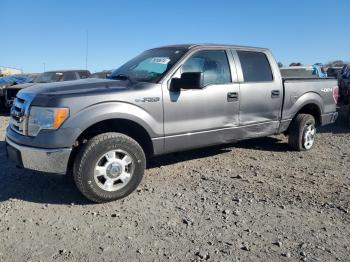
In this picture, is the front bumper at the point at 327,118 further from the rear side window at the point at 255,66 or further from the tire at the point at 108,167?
the tire at the point at 108,167

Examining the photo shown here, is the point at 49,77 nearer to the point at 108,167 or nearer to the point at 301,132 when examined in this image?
the point at 301,132

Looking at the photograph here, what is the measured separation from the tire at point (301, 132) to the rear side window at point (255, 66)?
40.6 inches

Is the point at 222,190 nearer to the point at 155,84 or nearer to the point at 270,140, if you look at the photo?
the point at 155,84

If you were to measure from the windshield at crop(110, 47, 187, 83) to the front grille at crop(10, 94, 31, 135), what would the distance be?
1410 mm

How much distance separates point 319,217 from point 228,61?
265 centimetres

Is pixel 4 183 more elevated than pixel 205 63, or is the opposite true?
pixel 205 63

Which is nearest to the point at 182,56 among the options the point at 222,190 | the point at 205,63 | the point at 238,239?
the point at 205,63

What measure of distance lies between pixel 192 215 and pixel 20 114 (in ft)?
7.50

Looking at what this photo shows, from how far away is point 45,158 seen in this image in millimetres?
4180

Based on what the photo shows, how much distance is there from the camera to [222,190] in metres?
4.89

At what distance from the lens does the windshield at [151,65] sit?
16.8ft

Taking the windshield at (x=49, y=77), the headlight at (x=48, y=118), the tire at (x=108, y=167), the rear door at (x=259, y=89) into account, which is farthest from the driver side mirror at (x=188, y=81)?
the windshield at (x=49, y=77)

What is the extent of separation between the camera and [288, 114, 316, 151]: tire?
6762 millimetres

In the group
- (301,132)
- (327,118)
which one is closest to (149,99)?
(301,132)
